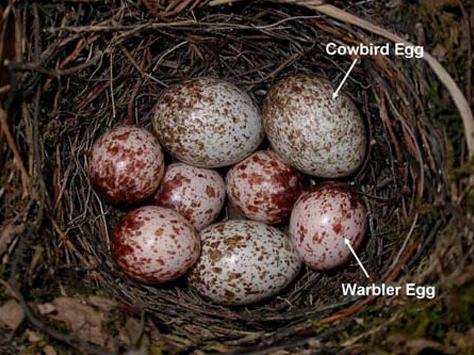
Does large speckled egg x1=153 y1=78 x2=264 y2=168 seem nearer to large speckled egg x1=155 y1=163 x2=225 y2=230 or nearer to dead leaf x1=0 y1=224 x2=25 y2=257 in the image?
large speckled egg x1=155 y1=163 x2=225 y2=230

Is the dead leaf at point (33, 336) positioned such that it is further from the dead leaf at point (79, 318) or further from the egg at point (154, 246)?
the egg at point (154, 246)

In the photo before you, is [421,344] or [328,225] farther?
[328,225]

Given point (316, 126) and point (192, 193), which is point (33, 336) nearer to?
point (192, 193)

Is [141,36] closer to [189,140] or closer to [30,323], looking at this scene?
[189,140]

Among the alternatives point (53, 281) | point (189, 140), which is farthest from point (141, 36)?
point (53, 281)

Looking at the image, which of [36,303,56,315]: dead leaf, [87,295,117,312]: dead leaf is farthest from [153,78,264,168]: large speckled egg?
[36,303,56,315]: dead leaf

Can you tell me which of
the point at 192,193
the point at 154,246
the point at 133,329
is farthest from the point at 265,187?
the point at 133,329

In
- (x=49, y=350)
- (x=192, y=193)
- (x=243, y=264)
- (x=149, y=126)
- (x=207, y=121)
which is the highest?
(x=207, y=121)
